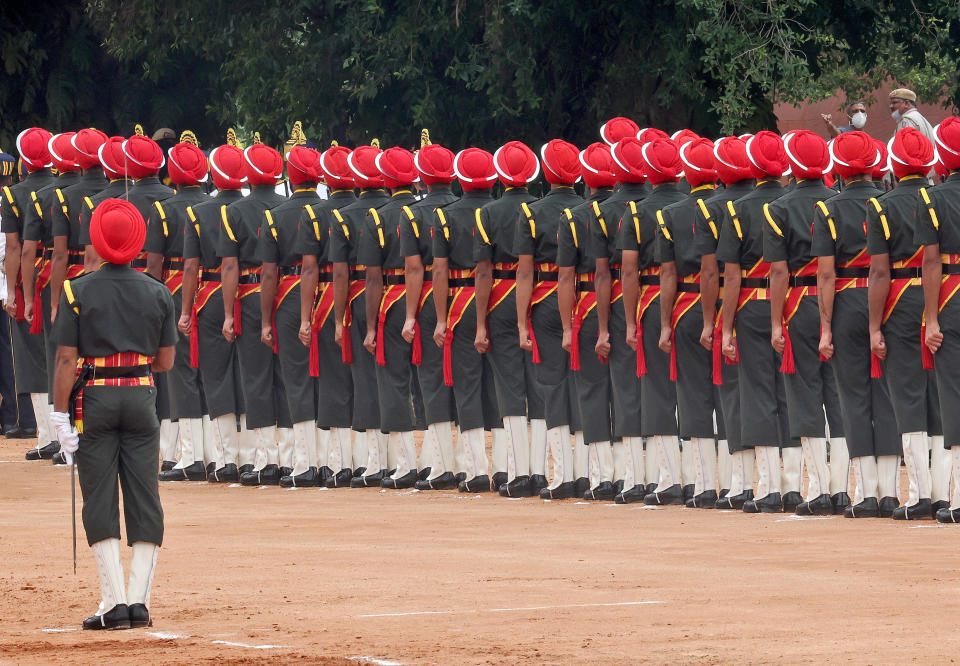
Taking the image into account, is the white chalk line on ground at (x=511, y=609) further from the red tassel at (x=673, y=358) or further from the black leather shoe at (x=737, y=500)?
the red tassel at (x=673, y=358)

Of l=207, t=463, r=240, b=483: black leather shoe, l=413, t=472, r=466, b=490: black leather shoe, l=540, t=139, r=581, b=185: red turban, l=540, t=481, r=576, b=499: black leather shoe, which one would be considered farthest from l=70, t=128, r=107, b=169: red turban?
l=540, t=481, r=576, b=499: black leather shoe

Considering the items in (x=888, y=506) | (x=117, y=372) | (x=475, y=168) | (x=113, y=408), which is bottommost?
(x=888, y=506)

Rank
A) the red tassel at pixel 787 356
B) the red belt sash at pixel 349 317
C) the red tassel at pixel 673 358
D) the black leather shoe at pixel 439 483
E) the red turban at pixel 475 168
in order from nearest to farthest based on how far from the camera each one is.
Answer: the red tassel at pixel 787 356 < the red tassel at pixel 673 358 < the red turban at pixel 475 168 < the black leather shoe at pixel 439 483 < the red belt sash at pixel 349 317

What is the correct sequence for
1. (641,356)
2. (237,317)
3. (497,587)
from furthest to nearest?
(237,317)
(641,356)
(497,587)

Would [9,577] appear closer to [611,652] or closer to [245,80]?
[611,652]

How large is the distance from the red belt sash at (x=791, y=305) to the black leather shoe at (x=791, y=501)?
2.72 feet

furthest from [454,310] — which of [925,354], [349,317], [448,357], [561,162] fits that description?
[925,354]

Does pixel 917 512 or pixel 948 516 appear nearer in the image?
pixel 948 516

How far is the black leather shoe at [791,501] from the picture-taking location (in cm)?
1468

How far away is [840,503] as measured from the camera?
14477 millimetres

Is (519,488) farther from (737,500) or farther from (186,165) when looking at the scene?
(186,165)

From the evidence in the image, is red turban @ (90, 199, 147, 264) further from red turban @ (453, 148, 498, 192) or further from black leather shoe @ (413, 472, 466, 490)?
black leather shoe @ (413, 472, 466, 490)

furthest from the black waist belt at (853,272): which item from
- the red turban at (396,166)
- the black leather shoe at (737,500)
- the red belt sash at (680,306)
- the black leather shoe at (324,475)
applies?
the black leather shoe at (324,475)

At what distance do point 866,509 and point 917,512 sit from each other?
384 mm
